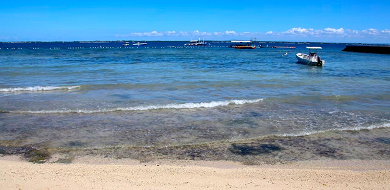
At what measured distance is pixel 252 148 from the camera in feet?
28.6

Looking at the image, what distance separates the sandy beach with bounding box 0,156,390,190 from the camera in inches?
246

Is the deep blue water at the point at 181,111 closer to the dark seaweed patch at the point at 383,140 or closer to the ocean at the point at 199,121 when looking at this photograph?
the ocean at the point at 199,121

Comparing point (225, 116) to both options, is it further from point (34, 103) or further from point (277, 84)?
point (277, 84)

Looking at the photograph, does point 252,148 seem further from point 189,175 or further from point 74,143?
point 74,143

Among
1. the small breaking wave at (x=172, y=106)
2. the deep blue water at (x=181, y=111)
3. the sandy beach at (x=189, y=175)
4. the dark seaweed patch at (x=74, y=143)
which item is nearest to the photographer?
the sandy beach at (x=189, y=175)

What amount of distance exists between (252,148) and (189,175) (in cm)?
260

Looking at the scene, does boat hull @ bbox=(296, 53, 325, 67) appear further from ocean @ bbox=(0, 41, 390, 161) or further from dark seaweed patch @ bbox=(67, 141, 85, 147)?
dark seaweed patch @ bbox=(67, 141, 85, 147)

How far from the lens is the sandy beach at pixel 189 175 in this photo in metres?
6.26

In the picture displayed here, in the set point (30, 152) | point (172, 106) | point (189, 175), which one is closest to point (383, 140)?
point (189, 175)

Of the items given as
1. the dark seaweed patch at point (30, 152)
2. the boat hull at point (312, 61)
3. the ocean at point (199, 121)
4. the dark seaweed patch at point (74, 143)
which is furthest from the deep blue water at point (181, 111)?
the boat hull at point (312, 61)

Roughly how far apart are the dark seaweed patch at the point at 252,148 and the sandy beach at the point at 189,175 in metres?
0.91

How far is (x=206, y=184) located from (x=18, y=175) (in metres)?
3.88

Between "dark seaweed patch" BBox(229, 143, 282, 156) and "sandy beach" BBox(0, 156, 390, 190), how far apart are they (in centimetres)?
91

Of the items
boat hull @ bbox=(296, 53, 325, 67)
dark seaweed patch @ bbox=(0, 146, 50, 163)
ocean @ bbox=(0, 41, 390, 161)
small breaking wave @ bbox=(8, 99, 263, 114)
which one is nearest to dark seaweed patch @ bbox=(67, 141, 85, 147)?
ocean @ bbox=(0, 41, 390, 161)
